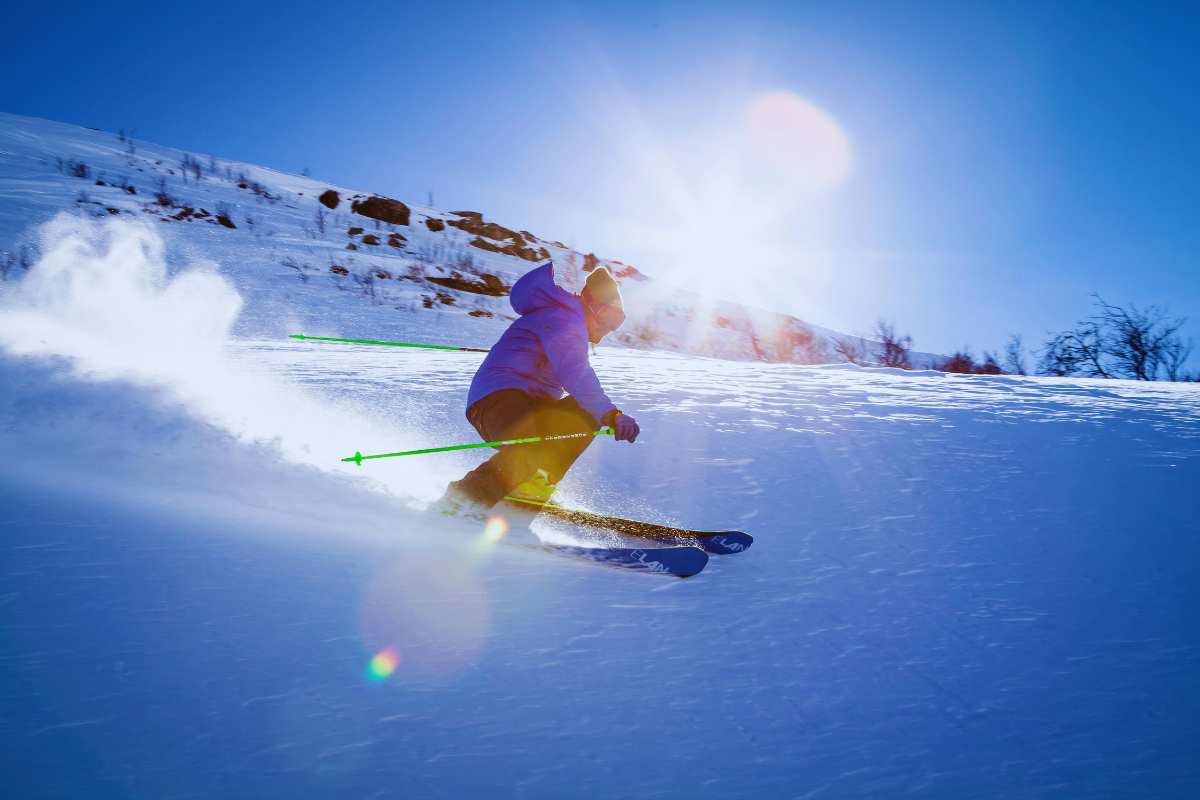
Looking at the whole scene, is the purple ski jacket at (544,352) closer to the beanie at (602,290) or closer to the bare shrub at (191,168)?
the beanie at (602,290)

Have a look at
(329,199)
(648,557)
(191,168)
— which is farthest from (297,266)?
(648,557)

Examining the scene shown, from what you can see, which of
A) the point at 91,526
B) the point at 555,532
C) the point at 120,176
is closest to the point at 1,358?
the point at 91,526

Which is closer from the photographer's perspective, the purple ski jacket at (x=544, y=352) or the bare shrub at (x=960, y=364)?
the purple ski jacket at (x=544, y=352)

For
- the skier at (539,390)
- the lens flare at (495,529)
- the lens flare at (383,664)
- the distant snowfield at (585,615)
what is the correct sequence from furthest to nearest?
the skier at (539,390), the lens flare at (495,529), the lens flare at (383,664), the distant snowfield at (585,615)

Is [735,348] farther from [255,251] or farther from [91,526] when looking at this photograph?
[91,526]

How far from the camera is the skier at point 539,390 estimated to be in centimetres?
299

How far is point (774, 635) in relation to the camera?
2.02 metres

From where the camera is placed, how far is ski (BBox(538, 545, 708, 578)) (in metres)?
2.45

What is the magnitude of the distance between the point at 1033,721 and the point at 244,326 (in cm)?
996

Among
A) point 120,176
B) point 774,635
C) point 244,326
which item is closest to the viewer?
point 774,635

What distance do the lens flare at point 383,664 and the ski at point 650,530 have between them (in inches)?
51.4

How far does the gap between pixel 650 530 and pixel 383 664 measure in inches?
56.1

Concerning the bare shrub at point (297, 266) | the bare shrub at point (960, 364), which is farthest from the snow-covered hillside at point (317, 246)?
the bare shrub at point (960, 364)

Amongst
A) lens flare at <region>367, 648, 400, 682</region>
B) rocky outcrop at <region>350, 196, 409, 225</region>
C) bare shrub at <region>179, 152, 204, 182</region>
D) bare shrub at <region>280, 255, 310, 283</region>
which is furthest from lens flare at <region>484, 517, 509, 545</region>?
bare shrub at <region>179, 152, 204, 182</region>
